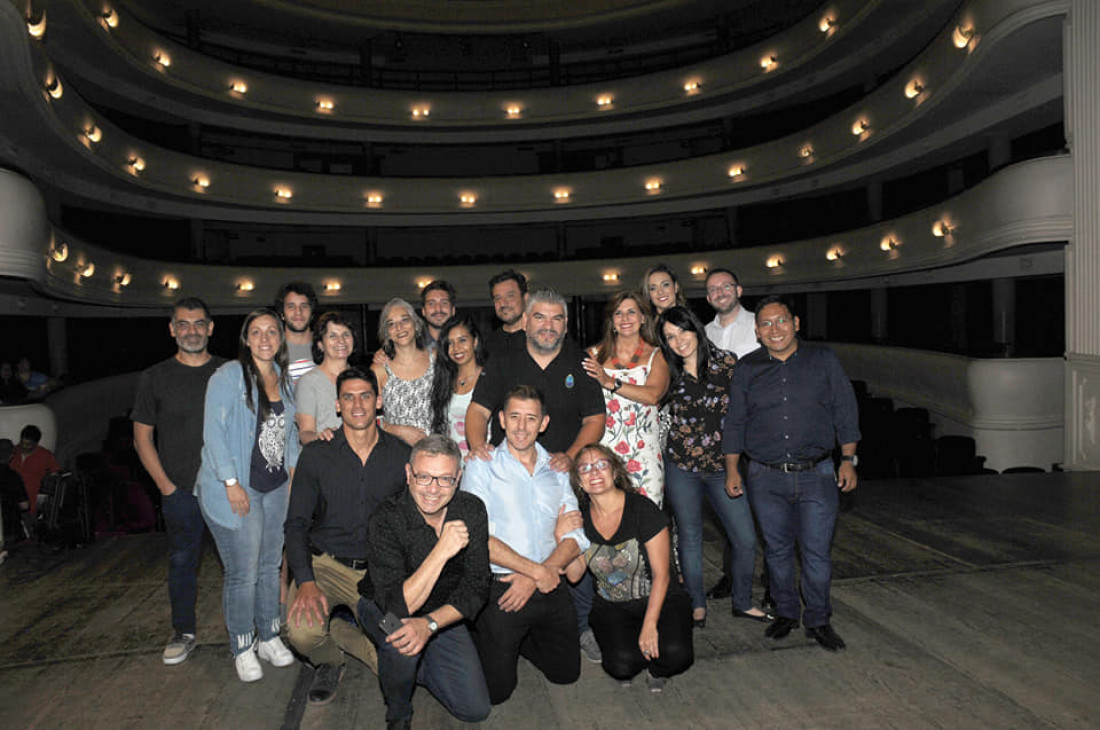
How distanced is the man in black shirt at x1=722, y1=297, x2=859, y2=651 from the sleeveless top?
181cm

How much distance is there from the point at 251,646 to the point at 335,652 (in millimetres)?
514

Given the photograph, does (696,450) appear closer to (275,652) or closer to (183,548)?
(275,652)

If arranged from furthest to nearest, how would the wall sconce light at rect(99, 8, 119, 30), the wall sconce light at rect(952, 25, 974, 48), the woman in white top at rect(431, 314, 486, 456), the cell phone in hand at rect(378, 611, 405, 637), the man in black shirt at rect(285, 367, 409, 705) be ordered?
the wall sconce light at rect(99, 8, 119, 30), the wall sconce light at rect(952, 25, 974, 48), the woman in white top at rect(431, 314, 486, 456), the man in black shirt at rect(285, 367, 409, 705), the cell phone in hand at rect(378, 611, 405, 637)

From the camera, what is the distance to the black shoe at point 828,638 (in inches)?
156

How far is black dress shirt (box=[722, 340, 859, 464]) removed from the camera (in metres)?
4.04

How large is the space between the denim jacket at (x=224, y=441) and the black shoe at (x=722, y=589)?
299 cm

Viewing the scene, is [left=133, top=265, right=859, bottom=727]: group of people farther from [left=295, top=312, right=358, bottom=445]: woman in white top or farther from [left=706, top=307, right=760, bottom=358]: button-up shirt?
[left=706, top=307, right=760, bottom=358]: button-up shirt

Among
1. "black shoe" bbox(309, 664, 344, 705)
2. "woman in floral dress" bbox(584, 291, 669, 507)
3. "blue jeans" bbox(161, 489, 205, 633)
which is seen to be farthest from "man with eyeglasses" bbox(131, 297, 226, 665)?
"woman in floral dress" bbox(584, 291, 669, 507)

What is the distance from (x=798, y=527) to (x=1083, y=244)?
8.03m

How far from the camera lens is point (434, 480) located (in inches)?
124

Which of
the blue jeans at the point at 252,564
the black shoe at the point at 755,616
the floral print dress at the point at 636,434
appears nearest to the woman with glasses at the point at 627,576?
the floral print dress at the point at 636,434

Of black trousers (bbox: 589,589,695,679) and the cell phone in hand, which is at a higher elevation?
the cell phone in hand

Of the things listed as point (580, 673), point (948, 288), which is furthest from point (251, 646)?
point (948, 288)

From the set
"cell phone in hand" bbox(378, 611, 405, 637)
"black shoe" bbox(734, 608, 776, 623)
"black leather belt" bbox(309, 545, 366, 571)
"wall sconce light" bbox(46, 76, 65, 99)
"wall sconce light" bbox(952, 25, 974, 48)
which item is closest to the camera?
"cell phone in hand" bbox(378, 611, 405, 637)
